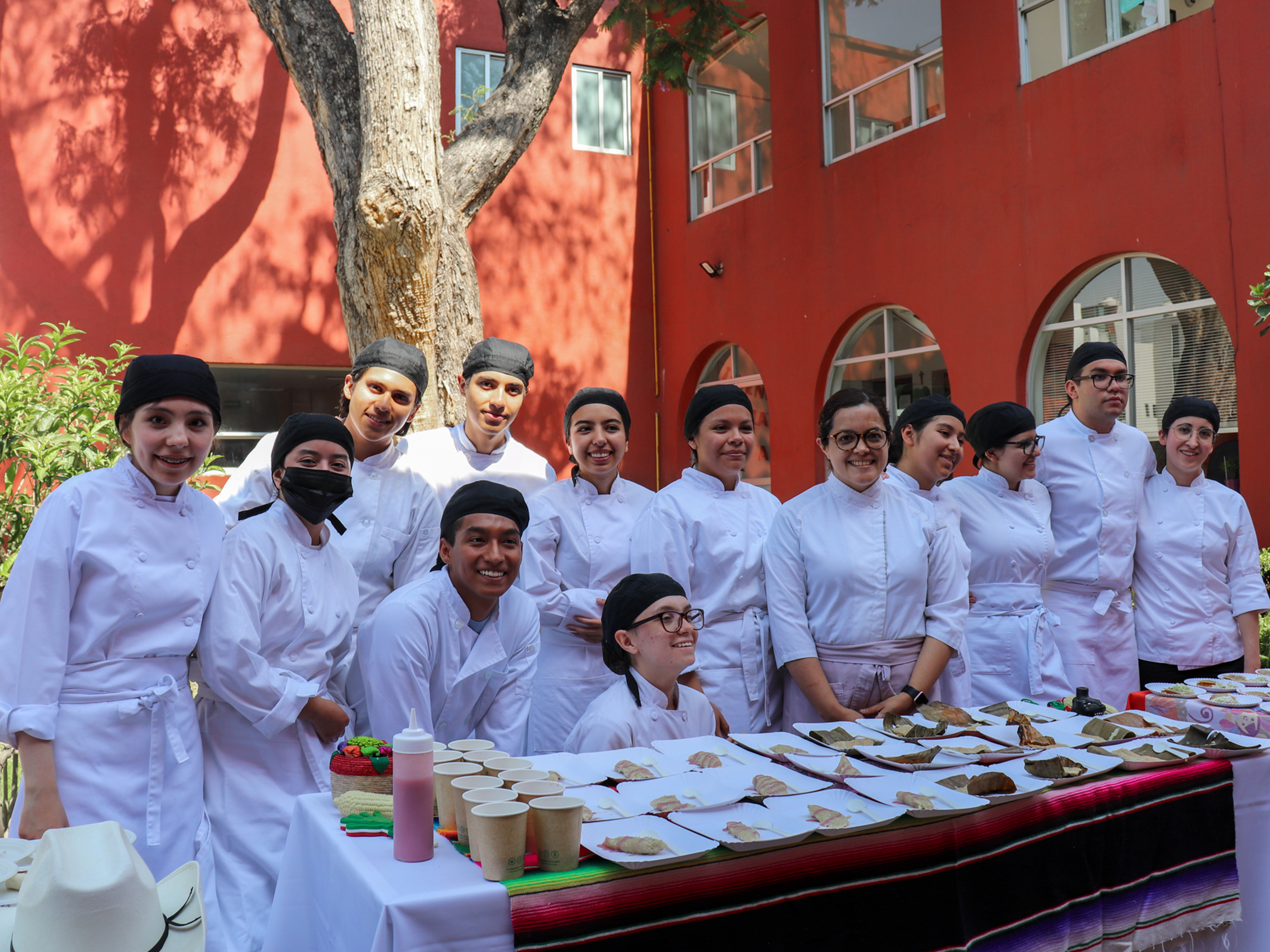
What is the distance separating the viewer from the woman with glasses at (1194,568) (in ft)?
12.8

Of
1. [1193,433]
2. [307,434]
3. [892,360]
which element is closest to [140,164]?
[892,360]

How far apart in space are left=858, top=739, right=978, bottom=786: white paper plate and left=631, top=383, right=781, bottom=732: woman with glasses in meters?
0.78

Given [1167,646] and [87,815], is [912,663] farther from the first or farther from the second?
[87,815]

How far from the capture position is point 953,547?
3119 mm

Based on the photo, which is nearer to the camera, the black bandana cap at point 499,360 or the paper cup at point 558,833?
the paper cup at point 558,833

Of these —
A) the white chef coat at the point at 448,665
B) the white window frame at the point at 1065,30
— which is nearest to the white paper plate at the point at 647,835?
the white chef coat at the point at 448,665

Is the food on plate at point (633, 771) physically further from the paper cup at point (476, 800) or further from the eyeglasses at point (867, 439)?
the eyeglasses at point (867, 439)

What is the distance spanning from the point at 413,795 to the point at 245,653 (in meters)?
0.83

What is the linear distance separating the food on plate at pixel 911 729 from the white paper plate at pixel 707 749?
410 millimetres

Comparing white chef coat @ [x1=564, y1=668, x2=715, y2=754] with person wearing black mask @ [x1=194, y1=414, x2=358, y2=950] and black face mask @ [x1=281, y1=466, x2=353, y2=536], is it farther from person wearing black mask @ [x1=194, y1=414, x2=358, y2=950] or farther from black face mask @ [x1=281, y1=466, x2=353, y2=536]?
black face mask @ [x1=281, y1=466, x2=353, y2=536]

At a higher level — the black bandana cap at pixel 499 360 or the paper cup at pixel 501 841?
the black bandana cap at pixel 499 360

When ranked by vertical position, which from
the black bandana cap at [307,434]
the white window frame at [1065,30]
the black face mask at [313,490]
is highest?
the white window frame at [1065,30]

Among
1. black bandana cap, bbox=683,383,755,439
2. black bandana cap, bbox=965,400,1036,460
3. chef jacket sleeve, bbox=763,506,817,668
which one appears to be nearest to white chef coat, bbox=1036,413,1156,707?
black bandana cap, bbox=965,400,1036,460

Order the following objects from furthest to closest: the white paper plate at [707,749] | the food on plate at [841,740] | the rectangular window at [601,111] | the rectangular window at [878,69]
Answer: the rectangular window at [601,111], the rectangular window at [878,69], the food on plate at [841,740], the white paper plate at [707,749]
